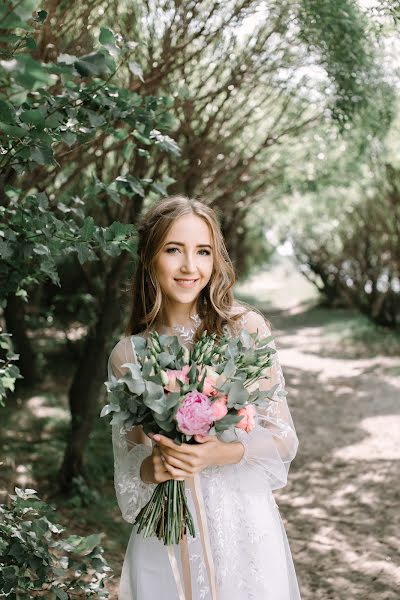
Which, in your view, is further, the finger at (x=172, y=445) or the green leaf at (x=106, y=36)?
the finger at (x=172, y=445)

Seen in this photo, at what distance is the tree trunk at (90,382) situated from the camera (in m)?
5.76

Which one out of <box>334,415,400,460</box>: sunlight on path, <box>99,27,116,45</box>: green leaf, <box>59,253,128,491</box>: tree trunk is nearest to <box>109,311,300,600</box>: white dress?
<box>99,27,116,45</box>: green leaf

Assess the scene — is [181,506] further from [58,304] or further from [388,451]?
[58,304]

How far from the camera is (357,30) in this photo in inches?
151

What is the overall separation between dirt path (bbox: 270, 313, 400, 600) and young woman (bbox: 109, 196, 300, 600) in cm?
215

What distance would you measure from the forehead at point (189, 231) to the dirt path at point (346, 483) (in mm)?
2734

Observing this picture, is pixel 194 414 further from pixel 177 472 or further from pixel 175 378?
pixel 177 472

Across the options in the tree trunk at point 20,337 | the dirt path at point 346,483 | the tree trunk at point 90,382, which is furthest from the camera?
the tree trunk at point 20,337

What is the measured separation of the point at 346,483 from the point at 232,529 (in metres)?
4.30

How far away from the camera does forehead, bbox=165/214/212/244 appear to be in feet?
8.07

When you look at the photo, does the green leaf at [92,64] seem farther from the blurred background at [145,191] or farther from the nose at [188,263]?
the nose at [188,263]

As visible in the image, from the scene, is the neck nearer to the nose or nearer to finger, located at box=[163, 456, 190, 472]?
the nose

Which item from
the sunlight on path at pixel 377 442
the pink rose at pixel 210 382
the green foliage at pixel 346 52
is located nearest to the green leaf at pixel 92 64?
the pink rose at pixel 210 382

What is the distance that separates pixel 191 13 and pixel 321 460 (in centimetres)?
467
